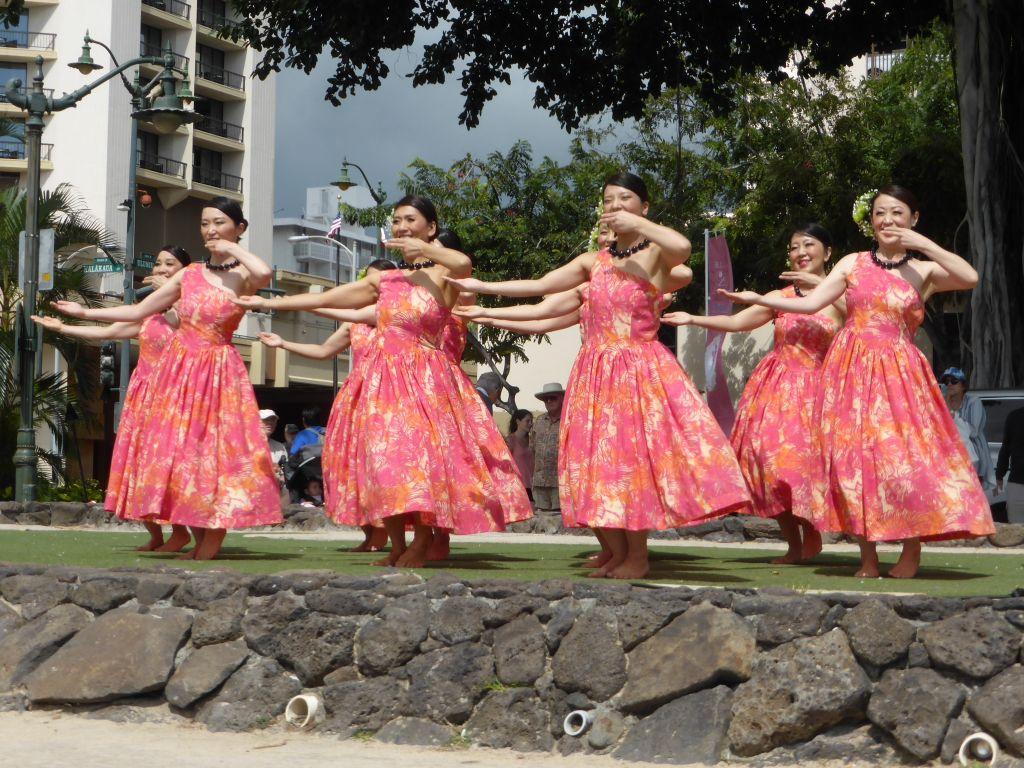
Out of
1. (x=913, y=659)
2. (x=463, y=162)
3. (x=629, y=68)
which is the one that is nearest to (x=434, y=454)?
(x=913, y=659)

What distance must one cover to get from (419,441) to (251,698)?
169 centimetres

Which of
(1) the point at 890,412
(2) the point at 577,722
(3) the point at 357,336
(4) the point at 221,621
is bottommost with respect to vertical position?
(2) the point at 577,722

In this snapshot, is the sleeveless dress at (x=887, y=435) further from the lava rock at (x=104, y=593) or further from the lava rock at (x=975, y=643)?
the lava rock at (x=104, y=593)

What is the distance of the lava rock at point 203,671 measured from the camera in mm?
6203

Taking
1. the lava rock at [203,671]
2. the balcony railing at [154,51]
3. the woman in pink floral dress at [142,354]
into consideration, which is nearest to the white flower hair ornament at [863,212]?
the woman in pink floral dress at [142,354]

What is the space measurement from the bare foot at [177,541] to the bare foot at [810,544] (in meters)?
3.60

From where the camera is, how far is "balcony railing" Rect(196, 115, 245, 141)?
48.8 meters

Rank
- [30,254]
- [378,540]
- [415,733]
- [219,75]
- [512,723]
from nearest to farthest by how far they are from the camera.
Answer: [512,723] → [415,733] → [378,540] → [30,254] → [219,75]

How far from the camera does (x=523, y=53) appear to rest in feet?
58.2

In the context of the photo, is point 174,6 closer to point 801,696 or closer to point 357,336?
point 357,336

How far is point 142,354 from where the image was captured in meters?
10.1

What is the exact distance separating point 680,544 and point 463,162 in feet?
64.1

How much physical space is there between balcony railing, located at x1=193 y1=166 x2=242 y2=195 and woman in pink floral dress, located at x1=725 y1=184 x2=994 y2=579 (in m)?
42.6

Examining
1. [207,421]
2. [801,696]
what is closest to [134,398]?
[207,421]
